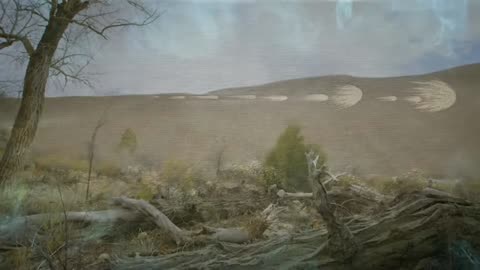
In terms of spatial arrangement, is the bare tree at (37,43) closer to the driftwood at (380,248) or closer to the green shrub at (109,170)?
the green shrub at (109,170)

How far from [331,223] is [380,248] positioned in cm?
50

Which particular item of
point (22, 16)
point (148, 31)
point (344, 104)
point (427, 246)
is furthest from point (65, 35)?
point (427, 246)

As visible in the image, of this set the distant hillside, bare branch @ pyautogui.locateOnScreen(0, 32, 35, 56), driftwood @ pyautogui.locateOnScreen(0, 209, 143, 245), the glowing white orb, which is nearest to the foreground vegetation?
driftwood @ pyautogui.locateOnScreen(0, 209, 143, 245)

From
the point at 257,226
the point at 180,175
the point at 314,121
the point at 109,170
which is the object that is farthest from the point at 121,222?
the point at 314,121

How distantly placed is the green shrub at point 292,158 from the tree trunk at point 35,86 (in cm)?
224

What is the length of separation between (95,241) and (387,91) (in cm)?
320

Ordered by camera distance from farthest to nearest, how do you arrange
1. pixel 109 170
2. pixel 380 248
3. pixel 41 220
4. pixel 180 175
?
pixel 180 175 → pixel 109 170 → pixel 380 248 → pixel 41 220

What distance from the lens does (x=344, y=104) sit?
4477 mm

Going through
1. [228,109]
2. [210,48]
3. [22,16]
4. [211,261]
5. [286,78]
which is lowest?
[211,261]

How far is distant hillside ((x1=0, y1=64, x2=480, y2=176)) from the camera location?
4.19 metres

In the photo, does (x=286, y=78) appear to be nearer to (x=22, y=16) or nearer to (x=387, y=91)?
(x=387, y=91)

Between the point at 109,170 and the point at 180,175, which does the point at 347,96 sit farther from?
the point at 109,170

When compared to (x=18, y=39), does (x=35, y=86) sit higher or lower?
lower

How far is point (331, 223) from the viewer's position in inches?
158
